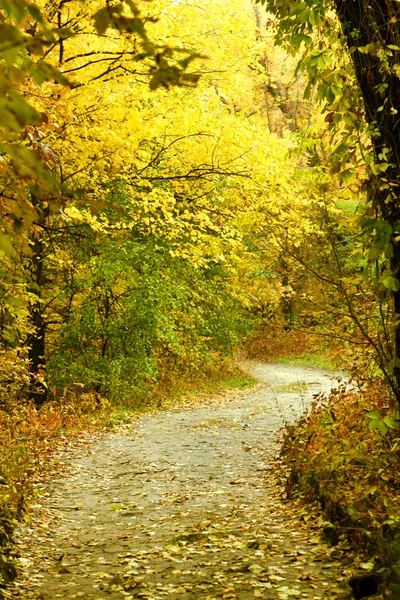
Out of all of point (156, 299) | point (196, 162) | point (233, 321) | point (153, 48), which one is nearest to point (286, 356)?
point (233, 321)

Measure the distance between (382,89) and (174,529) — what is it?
4179 millimetres

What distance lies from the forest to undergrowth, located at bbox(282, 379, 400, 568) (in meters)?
0.03

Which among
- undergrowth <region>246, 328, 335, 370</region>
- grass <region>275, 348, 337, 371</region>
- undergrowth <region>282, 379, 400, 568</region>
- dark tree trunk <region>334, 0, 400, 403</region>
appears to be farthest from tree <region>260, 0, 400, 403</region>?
undergrowth <region>246, 328, 335, 370</region>

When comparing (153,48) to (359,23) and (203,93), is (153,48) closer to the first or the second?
(359,23)

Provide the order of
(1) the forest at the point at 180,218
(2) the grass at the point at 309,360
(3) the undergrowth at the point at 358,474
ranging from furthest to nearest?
(2) the grass at the point at 309,360 < (3) the undergrowth at the point at 358,474 < (1) the forest at the point at 180,218

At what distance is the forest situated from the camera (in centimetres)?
415

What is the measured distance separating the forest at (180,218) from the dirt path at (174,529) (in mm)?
310

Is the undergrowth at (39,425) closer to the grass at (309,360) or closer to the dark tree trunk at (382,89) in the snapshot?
the dark tree trunk at (382,89)

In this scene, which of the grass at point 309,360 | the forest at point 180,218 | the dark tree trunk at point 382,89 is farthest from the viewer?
the grass at point 309,360

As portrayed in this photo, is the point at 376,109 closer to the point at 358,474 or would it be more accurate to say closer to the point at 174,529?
the point at 358,474

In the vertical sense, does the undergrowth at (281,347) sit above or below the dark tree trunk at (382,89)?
below

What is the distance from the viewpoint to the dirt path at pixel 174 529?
15.5ft

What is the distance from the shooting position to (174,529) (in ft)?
20.5

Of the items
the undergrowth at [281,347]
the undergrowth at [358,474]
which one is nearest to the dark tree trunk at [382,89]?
the undergrowth at [358,474]
